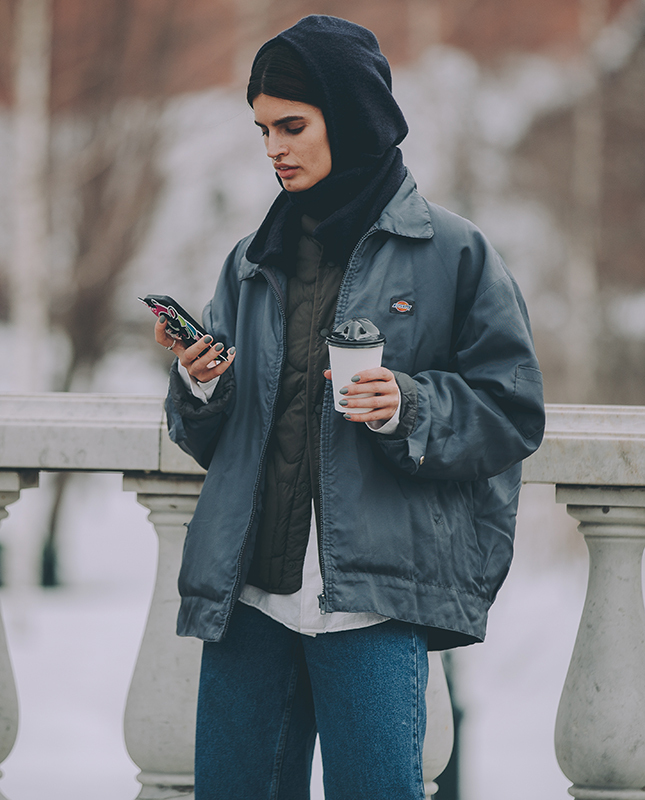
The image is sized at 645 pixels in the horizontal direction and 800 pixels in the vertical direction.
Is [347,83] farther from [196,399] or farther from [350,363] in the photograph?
[196,399]

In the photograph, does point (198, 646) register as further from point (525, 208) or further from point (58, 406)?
point (525, 208)

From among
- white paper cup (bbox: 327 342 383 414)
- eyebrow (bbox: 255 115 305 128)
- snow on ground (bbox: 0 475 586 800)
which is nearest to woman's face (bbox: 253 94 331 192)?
eyebrow (bbox: 255 115 305 128)

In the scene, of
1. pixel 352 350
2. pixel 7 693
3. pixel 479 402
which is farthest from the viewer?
pixel 7 693

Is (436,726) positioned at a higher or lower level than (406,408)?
lower

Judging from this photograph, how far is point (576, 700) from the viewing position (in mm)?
2201

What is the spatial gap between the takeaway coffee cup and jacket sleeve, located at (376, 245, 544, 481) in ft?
0.28

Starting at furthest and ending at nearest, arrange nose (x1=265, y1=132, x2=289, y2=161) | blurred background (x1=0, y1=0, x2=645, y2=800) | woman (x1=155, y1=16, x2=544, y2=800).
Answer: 1. blurred background (x1=0, y1=0, x2=645, y2=800)
2. nose (x1=265, y1=132, x2=289, y2=161)
3. woman (x1=155, y1=16, x2=544, y2=800)

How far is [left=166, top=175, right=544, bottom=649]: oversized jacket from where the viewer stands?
1596mm

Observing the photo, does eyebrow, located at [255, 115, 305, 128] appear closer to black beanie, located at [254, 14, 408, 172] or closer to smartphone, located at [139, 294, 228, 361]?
black beanie, located at [254, 14, 408, 172]

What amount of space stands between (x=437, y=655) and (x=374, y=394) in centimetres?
91

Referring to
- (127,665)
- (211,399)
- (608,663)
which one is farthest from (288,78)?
(127,665)

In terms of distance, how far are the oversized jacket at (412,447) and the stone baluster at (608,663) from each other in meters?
0.56

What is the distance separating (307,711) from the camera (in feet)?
5.89

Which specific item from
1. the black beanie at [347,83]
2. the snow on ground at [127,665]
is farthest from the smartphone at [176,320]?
the snow on ground at [127,665]
